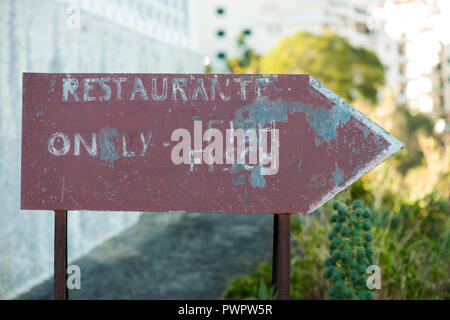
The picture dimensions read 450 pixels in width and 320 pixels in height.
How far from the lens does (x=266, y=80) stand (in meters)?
2.01

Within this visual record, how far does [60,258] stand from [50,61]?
2.16m

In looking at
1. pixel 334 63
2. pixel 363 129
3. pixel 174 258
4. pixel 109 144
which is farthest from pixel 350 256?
pixel 334 63

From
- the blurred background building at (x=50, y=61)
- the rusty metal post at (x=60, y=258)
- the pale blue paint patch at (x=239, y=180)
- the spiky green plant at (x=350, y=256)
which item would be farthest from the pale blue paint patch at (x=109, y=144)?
the blurred background building at (x=50, y=61)

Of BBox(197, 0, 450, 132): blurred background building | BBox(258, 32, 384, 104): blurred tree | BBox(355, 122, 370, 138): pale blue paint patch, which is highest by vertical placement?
BBox(197, 0, 450, 132): blurred background building

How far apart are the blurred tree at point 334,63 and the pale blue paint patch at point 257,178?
2016cm

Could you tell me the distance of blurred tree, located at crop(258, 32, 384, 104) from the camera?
21938 mm

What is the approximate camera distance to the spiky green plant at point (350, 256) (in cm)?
264

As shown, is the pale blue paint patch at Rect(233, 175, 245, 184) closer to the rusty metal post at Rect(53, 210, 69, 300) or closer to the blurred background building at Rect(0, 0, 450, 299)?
the rusty metal post at Rect(53, 210, 69, 300)

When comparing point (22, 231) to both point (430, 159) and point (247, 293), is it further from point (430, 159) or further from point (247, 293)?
point (430, 159)

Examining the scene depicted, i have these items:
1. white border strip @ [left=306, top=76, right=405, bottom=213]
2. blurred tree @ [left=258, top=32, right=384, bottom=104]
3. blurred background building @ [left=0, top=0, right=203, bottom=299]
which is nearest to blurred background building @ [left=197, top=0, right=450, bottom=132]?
blurred tree @ [left=258, top=32, right=384, bottom=104]

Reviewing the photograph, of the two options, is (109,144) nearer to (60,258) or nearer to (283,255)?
(60,258)

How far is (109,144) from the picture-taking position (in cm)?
202

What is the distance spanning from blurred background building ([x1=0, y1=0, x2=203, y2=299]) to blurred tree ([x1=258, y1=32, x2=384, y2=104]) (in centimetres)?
1715

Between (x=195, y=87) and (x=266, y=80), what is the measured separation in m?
0.31
